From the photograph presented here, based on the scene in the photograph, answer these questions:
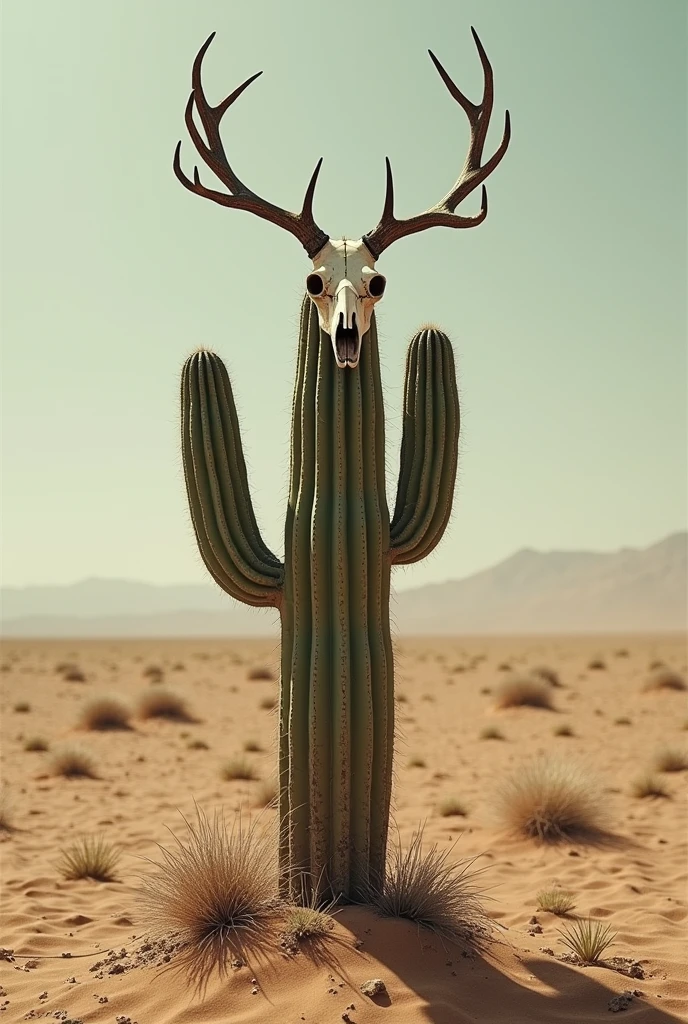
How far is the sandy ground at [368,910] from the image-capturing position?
517 cm

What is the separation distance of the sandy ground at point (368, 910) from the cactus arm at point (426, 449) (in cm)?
84

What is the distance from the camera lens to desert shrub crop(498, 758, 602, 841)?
985cm

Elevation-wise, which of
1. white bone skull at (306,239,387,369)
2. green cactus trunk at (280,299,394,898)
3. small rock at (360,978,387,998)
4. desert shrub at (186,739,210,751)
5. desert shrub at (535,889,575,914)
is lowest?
desert shrub at (535,889,575,914)

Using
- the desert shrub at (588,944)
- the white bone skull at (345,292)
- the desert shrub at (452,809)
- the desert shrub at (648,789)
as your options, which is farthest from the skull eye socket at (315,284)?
the desert shrub at (648,789)

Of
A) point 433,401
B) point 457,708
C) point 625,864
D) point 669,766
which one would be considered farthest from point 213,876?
point 457,708

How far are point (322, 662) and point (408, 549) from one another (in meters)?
1.07

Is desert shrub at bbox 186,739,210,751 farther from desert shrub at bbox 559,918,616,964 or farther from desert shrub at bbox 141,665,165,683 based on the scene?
desert shrub at bbox 141,665,165,683

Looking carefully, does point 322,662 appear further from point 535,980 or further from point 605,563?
point 605,563

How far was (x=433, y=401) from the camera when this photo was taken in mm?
6875

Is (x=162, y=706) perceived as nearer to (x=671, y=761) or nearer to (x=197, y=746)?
(x=197, y=746)

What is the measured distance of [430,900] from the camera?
5887mm

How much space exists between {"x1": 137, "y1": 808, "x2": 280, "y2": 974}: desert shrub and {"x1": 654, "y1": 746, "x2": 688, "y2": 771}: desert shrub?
343 inches

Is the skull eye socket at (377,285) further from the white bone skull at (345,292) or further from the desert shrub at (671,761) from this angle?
the desert shrub at (671,761)

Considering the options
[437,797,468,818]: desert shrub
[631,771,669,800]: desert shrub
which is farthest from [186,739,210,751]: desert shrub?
[631,771,669,800]: desert shrub
